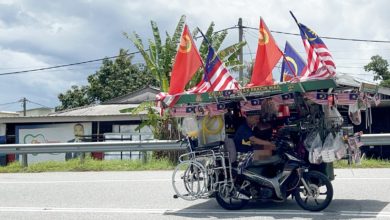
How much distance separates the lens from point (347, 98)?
7.68 m

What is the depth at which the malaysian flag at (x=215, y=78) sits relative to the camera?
28.3 feet

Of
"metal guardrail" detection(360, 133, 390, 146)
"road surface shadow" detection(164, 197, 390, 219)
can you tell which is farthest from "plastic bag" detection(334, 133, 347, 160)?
"metal guardrail" detection(360, 133, 390, 146)

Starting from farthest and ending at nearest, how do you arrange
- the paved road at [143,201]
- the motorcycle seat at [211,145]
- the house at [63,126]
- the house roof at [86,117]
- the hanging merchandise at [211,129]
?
the house at [63,126]
the house roof at [86,117]
the hanging merchandise at [211,129]
the motorcycle seat at [211,145]
the paved road at [143,201]

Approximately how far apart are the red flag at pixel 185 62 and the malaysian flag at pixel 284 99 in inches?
58.0

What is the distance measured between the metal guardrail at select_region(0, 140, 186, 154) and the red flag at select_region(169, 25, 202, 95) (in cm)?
602

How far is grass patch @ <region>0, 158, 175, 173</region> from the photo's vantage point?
1544 centimetres

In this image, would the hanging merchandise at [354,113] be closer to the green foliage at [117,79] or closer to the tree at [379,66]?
the green foliage at [117,79]

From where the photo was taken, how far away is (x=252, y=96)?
837 centimetres

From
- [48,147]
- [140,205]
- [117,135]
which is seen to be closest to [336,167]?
[140,205]

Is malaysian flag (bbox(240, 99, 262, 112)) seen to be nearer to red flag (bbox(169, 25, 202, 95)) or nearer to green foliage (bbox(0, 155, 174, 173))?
red flag (bbox(169, 25, 202, 95))

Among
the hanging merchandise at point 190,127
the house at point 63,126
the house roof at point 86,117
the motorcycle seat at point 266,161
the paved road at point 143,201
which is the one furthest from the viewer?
the house at point 63,126

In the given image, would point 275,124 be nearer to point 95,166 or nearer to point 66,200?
point 66,200

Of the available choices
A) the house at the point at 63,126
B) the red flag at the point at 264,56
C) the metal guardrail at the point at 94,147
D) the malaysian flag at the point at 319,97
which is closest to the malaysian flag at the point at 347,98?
the malaysian flag at the point at 319,97

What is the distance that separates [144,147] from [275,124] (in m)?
7.41
